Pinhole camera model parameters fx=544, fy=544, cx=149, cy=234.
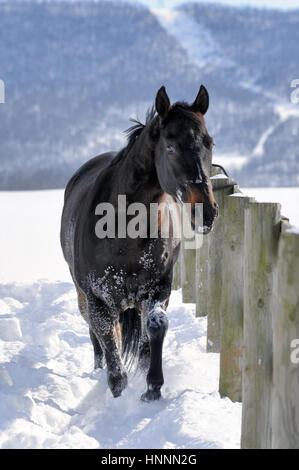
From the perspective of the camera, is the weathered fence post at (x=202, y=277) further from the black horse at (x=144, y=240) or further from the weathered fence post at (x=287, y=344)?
the weathered fence post at (x=287, y=344)

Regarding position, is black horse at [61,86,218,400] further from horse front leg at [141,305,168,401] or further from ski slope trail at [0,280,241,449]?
ski slope trail at [0,280,241,449]

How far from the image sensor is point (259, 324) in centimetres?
286

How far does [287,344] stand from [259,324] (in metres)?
0.43

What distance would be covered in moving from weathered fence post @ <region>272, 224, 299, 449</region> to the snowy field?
2.04 feet

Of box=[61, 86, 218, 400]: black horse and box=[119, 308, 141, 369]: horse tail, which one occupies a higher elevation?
box=[61, 86, 218, 400]: black horse

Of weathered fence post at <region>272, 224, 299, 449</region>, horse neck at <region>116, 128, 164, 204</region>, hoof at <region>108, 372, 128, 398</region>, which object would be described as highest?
horse neck at <region>116, 128, 164, 204</region>

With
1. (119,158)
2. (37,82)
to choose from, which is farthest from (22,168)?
(119,158)

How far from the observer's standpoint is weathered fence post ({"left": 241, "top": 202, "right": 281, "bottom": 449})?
8.95 feet

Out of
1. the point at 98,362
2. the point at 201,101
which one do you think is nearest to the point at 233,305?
the point at 201,101

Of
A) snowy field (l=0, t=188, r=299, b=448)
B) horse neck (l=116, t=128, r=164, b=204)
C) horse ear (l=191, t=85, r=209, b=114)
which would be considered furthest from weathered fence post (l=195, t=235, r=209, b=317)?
horse ear (l=191, t=85, r=209, b=114)

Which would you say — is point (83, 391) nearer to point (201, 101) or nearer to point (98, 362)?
point (98, 362)

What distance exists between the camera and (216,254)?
5203mm

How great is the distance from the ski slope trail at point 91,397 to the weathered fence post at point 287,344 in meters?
0.62

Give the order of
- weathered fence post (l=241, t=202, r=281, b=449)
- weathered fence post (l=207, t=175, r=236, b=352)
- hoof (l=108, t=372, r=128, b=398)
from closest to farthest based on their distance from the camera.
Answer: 1. weathered fence post (l=241, t=202, r=281, b=449)
2. hoof (l=108, t=372, r=128, b=398)
3. weathered fence post (l=207, t=175, r=236, b=352)
